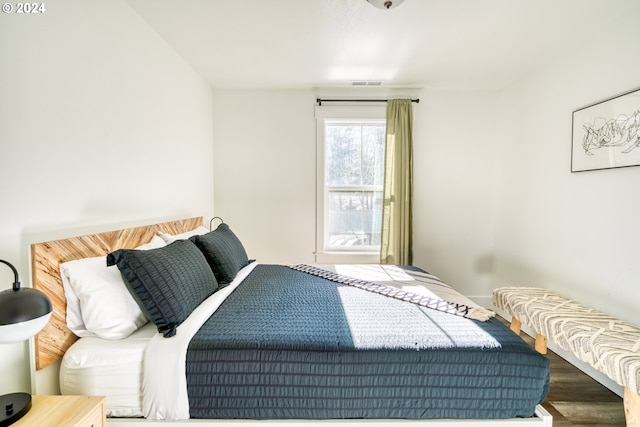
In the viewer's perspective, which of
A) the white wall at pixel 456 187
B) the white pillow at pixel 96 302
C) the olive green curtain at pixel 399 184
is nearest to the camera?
the white pillow at pixel 96 302

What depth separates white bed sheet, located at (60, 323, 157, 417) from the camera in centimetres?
127

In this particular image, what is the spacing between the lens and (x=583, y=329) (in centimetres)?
175

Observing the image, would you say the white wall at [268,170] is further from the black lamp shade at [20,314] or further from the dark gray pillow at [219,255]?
the black lamp shade at [20,314]

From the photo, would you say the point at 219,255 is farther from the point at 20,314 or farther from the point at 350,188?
the point at 350,188

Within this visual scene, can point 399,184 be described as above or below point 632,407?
above

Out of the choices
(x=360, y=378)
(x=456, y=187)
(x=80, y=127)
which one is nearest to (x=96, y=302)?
(x=80, y=127)

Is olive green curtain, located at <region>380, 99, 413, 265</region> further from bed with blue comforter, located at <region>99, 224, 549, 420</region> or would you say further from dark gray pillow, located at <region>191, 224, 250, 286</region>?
bed with blue comforter, located at <region>99, 224, 549, 420</region>

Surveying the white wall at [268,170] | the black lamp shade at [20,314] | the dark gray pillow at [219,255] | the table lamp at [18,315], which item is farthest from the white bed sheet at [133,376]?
the white wall at [268,170]

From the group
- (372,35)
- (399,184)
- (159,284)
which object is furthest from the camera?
(399,184)

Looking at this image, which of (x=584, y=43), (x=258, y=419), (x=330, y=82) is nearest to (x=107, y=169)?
(x=258, y=419)

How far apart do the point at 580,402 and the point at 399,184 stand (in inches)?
86.0

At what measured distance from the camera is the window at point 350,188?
342cm

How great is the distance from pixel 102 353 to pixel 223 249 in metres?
0.97

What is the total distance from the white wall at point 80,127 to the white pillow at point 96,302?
0.17 metres
